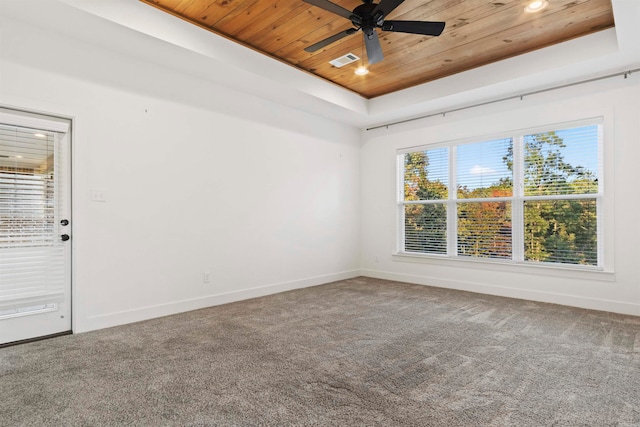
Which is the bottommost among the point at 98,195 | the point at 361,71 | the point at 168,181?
the point at 98,195

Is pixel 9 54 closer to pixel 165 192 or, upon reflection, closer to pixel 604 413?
pixel 165 192

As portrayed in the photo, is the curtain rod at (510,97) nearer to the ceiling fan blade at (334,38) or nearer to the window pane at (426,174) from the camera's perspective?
the window pane at (426,174)

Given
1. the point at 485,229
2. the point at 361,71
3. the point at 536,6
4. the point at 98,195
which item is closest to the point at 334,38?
the point at 361,71

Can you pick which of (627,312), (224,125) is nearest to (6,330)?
(224,125)

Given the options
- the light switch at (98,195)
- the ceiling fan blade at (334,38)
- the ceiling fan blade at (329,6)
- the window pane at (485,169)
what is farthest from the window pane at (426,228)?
the light switch at (98,195)

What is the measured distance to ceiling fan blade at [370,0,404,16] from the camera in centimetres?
273

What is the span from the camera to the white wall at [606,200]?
3.92 m

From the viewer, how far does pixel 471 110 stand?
516 centimetres

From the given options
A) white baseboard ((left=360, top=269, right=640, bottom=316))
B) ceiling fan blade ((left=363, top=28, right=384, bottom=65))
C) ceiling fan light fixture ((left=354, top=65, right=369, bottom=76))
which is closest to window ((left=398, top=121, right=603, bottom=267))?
white baseboard ((left=360, top=269, right=640, bottom=316))

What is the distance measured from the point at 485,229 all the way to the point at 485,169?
880mm

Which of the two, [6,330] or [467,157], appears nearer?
[6,330]

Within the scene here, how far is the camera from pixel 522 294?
4.62 m

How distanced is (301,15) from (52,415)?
3597 mm

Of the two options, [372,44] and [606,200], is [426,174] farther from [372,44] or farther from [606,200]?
[372,44]
